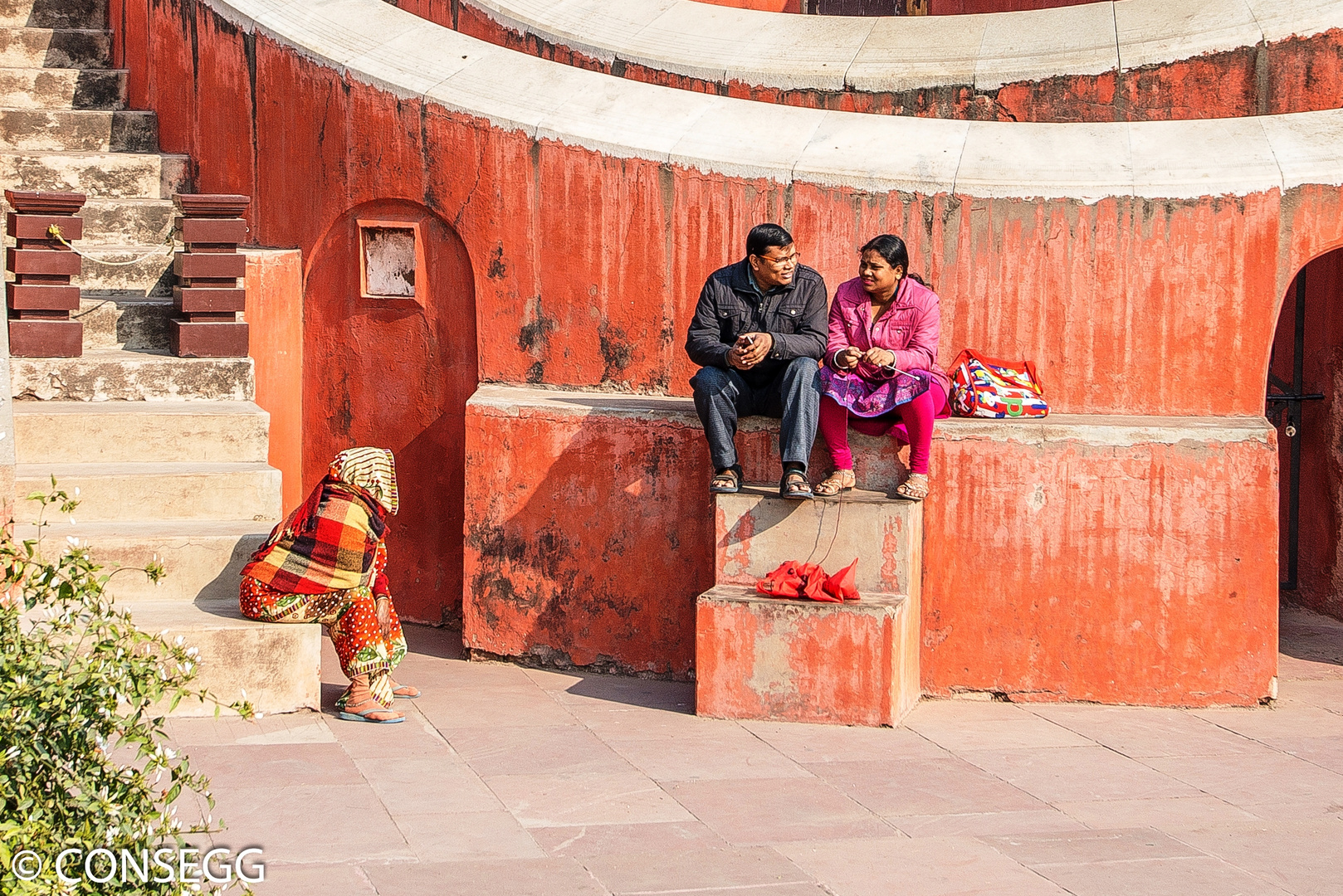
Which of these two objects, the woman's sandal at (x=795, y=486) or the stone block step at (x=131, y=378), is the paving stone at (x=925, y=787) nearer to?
the woman's sandal at (x=795, y=486)

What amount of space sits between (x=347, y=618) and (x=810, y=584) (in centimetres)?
171

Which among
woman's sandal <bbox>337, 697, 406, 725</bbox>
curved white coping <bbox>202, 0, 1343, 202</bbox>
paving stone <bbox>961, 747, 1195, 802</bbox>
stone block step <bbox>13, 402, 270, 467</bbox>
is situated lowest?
paving stone <bbox>961, 747, 1195, 802</bbox>

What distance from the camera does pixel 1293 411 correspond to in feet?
24.4

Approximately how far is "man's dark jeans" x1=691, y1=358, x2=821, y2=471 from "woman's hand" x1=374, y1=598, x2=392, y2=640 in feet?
4.46

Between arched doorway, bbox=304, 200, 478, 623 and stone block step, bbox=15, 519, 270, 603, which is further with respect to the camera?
arched doorway, bbox=304, 200, 478, 623

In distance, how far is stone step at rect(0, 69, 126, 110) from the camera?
8406 mm

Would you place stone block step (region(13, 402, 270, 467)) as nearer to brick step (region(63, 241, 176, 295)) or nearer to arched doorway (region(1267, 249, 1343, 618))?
brick step (region(63, 241, 176, 295))

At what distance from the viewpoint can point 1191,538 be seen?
5852 millimetres

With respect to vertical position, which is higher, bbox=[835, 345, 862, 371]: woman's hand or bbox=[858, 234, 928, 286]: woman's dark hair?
bbox=[858, 234, 928, 286]: woman's dark hair

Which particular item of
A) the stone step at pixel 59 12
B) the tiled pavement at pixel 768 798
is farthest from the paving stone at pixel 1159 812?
the stone step at pixel 59 12

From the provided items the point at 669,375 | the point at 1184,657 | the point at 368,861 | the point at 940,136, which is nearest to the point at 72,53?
the point at 669,375

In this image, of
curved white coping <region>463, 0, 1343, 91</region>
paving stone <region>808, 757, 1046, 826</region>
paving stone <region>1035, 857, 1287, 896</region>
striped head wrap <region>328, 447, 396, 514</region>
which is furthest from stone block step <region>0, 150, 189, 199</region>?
paving stone <region>1035, 857, 1287, 896</region>

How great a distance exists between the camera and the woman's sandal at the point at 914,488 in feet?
18.6

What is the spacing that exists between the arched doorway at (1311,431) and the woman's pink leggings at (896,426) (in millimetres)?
2541
